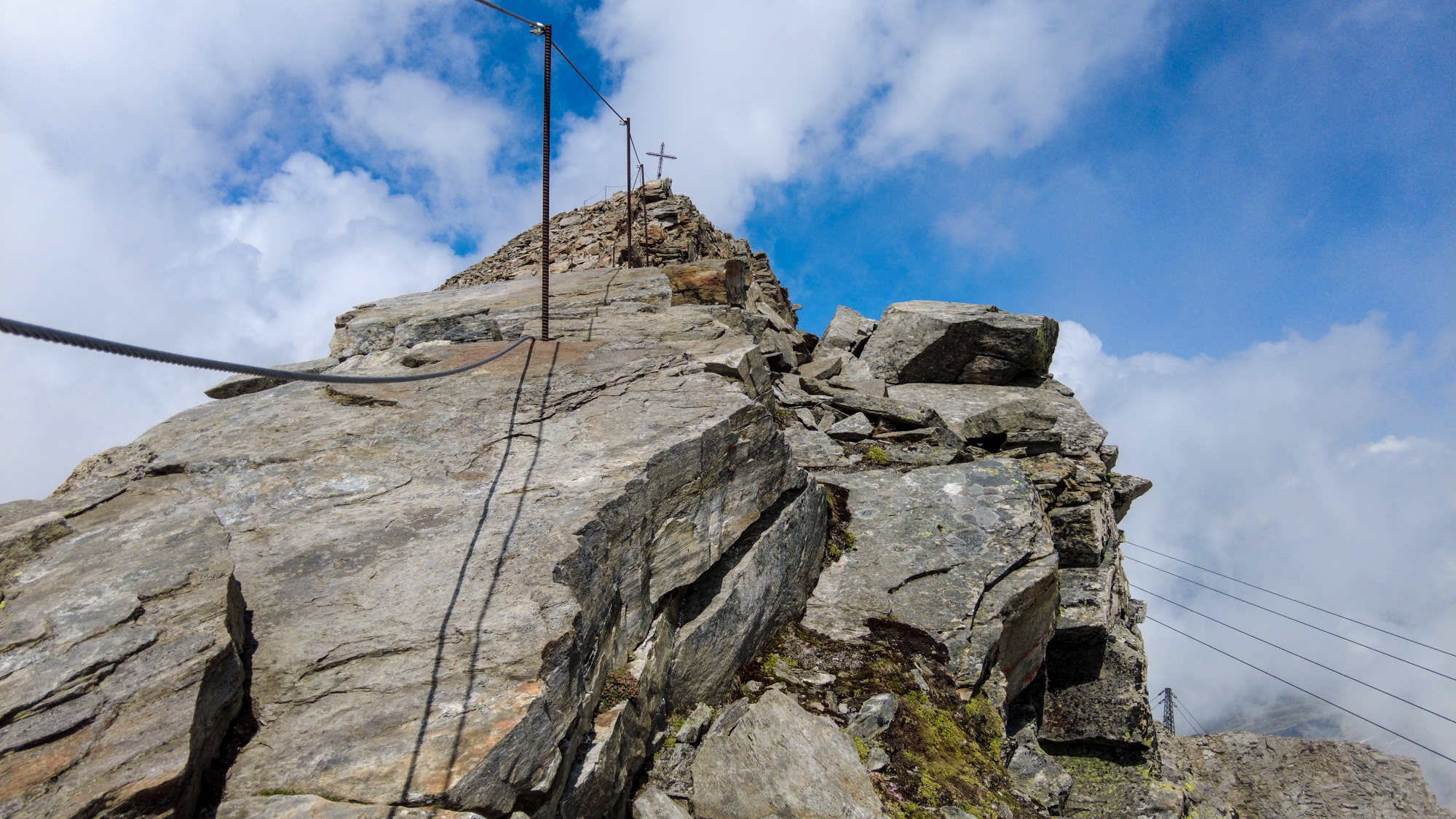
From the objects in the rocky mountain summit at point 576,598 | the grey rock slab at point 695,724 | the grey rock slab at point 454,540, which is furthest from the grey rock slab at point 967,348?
the grey rock slab at point 695,724

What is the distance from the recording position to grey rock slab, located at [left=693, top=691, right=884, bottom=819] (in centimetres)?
546

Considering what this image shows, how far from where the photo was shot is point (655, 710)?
6.14m

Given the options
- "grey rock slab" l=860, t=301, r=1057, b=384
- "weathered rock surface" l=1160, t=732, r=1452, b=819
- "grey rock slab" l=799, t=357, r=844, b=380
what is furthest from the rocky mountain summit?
"weathered rock surface" l=1160, t=732, r=1452, b=819

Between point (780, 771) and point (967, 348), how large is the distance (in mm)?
11864

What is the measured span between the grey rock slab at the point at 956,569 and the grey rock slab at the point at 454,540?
5.23 feet

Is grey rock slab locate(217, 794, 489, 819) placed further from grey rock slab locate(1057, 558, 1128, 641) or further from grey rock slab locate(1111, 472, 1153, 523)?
grey rock slab locate(1111, 472, 1153, 523)

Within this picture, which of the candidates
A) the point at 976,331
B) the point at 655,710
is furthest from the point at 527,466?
the point at 976,331

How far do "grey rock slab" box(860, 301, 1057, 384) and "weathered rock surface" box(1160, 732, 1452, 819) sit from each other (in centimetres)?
1129

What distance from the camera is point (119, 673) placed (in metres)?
3.98

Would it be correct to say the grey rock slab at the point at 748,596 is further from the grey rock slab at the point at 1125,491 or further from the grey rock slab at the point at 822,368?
the grey rock slab at the point at 1125,491

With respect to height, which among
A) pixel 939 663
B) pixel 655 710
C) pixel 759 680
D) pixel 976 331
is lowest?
pixel 655 710

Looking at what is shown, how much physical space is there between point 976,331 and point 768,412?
883cm

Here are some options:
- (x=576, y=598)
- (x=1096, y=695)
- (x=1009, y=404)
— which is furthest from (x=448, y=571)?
(x=1009, y=404)

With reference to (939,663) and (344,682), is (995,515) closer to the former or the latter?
(939,663)
